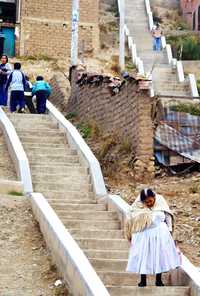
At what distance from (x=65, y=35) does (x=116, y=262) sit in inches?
916

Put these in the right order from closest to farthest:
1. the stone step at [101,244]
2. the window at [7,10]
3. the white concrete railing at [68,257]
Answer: the white concrete railing at [68,257] < the stone step at [101,244] < the window at [7,10]

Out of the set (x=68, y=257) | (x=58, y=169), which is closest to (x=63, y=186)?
(x=58, y=169)

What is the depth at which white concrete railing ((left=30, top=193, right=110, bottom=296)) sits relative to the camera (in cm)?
830

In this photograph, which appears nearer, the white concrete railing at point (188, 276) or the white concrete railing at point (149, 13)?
Result: the white concrete railing at point (188, 276)

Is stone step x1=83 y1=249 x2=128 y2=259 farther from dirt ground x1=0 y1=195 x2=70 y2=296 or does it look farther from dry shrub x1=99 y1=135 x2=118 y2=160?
dry shrub x1=99 y1=135 x2=118 y2=160

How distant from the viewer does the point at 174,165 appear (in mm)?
14867

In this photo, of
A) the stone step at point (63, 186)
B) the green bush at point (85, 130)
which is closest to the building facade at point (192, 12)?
the green bush at point (85, 130)

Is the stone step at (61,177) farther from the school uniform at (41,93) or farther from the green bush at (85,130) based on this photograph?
the school uniform at (41,93)

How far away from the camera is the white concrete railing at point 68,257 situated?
27.2ft

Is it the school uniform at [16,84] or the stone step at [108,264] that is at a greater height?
the school uniform at [16,84]

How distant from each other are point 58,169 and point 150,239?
541 cm

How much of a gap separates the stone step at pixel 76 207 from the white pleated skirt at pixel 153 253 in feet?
11.0

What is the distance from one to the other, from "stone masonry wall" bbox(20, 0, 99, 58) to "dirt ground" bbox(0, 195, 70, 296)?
66.6ft

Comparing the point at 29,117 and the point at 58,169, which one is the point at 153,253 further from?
the point at 29,117
